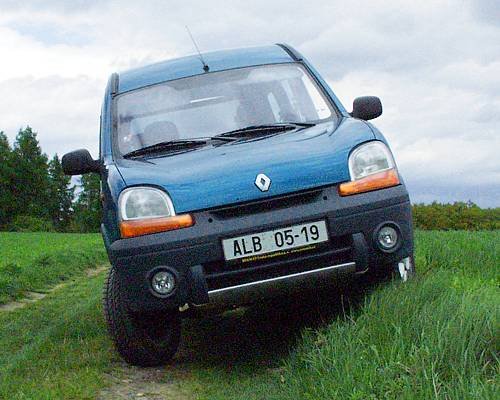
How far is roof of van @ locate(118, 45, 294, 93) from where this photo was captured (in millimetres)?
7137

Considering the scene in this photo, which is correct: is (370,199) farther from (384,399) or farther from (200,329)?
(200,329)

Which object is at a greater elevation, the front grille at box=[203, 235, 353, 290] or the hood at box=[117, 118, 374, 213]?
the hood at box=[117, 118, 374, 213]

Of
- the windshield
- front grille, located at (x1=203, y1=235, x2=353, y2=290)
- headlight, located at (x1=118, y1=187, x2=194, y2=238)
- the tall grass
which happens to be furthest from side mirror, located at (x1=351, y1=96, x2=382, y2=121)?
headlight, located at (x1=118, y1=187, x2=194, y2=238)

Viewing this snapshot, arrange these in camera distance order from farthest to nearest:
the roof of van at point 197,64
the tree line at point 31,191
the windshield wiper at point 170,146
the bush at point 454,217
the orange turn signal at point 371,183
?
the tree line at point 31,191, the bush at point 454,217, the roof of van at point 197,64, the windshield wiper at point 170,146, the orange turn signal at point 371,183

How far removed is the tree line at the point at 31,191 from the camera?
94.4 m

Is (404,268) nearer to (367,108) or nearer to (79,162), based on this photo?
(367,108)

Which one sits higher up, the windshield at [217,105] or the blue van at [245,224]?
the windshield at [217,105]

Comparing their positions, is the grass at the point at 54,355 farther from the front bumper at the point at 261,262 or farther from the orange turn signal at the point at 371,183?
the orange turn signal at the point at 371,183

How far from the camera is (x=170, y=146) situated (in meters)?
6.36

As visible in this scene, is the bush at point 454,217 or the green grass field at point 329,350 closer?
the green grass field at point 329,350

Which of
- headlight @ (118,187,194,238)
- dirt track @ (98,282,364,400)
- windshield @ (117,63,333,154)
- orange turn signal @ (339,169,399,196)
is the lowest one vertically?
dirt track @ (98,282,364,400)

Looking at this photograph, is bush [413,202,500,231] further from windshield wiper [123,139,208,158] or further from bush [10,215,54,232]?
bush [10,215,54,232]

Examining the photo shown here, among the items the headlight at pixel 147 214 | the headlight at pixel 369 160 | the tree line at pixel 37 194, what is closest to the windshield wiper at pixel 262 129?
the headlight at pixel 369 160

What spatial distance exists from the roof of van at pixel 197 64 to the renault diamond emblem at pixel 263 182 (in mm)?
1814
